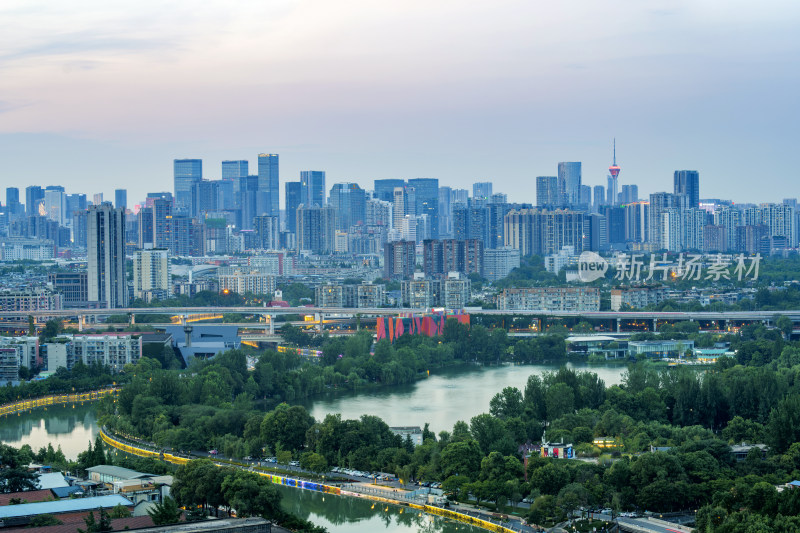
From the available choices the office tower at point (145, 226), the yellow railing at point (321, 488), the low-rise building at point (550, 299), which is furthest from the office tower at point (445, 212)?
the yellow railing at point (321, 488)

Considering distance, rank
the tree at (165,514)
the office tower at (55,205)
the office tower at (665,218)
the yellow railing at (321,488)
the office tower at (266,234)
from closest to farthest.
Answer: the tree at (165,514), the yellow railing at (321,488), the office tower at (665,218), the office tower at (266,234), the office tower at (55,205)

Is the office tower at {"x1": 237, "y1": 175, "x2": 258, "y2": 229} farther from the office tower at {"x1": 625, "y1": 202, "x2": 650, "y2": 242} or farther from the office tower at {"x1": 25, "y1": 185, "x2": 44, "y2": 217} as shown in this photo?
the office tower at {"x1": 625, "y1": 202, "x2": 650, "y2": 242}

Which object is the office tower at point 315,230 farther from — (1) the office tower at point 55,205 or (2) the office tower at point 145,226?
(1) the office tower at point 55,205

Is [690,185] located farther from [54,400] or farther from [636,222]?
[54,400]

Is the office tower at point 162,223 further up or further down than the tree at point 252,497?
further up

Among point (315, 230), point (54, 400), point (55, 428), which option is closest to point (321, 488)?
point (55, 428)

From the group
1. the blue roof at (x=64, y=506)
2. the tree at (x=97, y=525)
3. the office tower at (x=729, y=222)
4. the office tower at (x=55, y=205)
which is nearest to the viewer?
the tree at (x=97, y=525)
